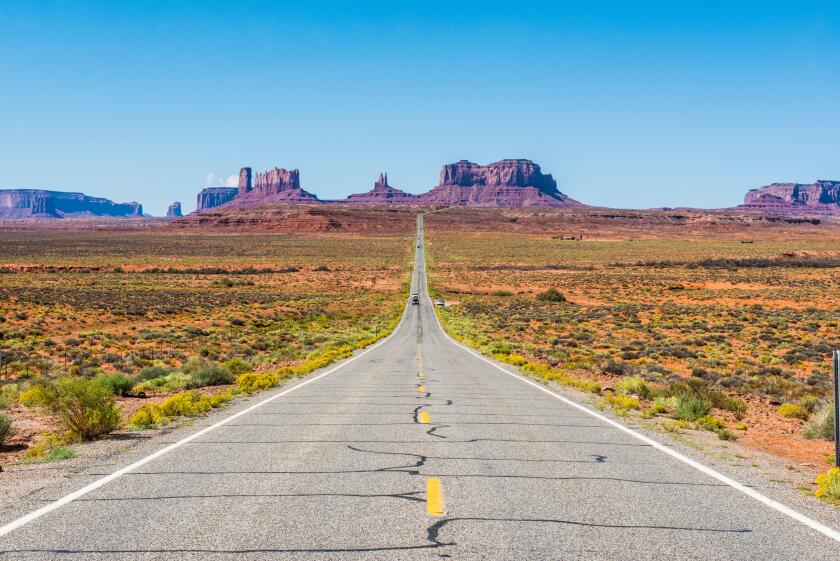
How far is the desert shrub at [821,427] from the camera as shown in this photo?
11148 millimetres

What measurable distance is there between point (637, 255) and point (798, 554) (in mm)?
126962

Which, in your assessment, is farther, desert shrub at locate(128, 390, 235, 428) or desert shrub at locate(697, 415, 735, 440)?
desert shrub at locate(128, 390, 235, 428)

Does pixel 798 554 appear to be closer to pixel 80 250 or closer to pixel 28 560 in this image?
pixel 28 560

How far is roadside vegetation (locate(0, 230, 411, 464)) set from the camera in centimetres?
1152

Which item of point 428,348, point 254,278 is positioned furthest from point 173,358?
point 254,278

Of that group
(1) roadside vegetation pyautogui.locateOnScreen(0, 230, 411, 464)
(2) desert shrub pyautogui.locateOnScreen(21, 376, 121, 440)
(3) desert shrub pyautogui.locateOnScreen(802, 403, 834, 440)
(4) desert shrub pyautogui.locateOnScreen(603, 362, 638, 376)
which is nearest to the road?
(2) desert shrub pyautogui.locateOnScreen(21, 376, 121, 440)

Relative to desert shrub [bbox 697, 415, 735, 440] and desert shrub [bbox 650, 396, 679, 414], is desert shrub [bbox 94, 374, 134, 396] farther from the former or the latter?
desert shrub [bbox 697, 415, 735, 440]

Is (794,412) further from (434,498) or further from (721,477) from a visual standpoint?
(434,498)

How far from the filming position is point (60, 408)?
33.8ft

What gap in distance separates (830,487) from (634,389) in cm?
954

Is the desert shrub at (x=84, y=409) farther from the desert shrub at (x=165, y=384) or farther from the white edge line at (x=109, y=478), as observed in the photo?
the desert shrub at (x=165, y=384)

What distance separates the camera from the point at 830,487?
696 centimetres

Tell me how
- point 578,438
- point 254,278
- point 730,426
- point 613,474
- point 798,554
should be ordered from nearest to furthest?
point 798,554, point 613,474, point 578,438, point 730,426, point 254,278

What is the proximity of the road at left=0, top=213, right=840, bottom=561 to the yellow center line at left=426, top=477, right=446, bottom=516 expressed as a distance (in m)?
0.02
